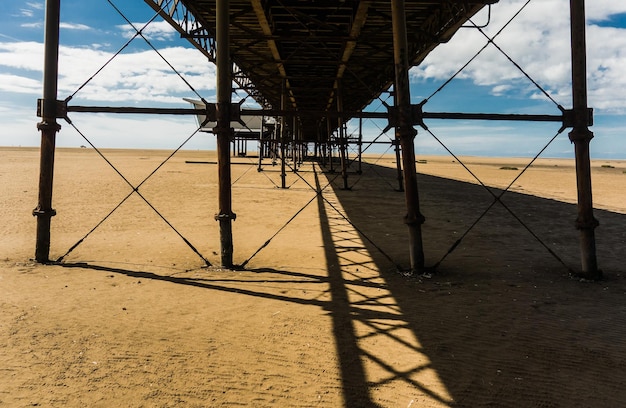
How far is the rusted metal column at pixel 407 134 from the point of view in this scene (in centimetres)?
661

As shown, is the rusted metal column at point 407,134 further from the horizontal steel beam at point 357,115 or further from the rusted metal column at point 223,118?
the rusted metal column at point 223,118

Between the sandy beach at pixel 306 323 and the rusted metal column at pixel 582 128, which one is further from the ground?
the rusted metal column at pixel 582 128

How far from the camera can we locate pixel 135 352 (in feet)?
12.8

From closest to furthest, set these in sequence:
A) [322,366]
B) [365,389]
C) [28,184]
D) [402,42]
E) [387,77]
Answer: [365,389] < [322,366] < [402,42] < [387,77] < [28,184]

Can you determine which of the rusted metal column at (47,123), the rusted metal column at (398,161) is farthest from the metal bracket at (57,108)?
the rusted metal column at (398,161)

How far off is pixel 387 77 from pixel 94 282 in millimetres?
13457

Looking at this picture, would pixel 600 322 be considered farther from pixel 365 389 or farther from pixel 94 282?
pixel 94 282

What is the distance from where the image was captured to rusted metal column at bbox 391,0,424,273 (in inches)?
260

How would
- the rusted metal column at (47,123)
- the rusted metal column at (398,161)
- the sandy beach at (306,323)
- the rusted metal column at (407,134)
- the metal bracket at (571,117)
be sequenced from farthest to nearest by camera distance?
the rusted metal column at (398,161) → the rusted metal column at (47,123) → the metal bracket at (571,117) → the rusted metal column at (407,134) → the sandy beach at (306,323)

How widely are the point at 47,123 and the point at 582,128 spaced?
885 cm

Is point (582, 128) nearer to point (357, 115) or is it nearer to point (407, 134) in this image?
point (407, 134)

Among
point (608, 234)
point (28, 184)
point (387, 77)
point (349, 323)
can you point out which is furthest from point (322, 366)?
point (28, 184)

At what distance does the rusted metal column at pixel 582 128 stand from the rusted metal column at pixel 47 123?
8664 mm

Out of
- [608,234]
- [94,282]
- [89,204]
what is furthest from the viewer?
[89,204]
